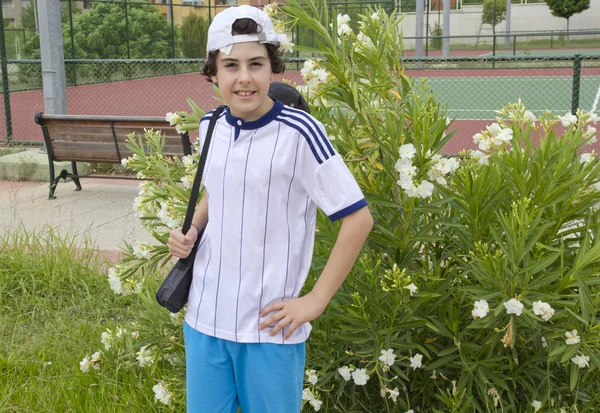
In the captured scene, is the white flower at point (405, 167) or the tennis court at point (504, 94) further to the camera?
the tennis court at point (504, 94)

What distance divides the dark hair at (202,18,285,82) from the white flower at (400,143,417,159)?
2.17ft

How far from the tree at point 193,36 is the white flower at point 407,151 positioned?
34608 mm

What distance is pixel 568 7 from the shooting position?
51.8m

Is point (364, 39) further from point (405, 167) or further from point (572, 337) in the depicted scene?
point (572, 337)

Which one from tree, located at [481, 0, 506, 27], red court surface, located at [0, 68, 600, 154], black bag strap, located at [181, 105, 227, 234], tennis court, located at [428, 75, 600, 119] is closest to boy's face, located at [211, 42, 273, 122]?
black bag strap, located at [181, 105, 227, 234]

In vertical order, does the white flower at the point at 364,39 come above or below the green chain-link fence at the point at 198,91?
above

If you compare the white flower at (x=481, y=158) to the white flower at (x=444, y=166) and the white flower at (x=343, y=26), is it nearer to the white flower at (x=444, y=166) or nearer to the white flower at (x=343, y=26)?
the white flower at (x=444, y=166)

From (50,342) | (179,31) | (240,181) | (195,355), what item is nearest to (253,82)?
(240,181)

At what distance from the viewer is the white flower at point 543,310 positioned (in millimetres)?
2617

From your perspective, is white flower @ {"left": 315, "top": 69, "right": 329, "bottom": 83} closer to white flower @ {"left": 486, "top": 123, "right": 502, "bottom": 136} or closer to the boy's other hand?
white flower @ {"left": 486, "top": 123, "right": 502, "bottom": 136}

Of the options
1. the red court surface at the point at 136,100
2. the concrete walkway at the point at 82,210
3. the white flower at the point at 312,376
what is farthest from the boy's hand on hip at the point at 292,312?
the red court surface at the point at 136,100

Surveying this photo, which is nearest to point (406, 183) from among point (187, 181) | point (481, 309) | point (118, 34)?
point (481, 309)

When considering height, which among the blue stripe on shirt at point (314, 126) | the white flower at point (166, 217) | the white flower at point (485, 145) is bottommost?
the white flower at point (166, 217)

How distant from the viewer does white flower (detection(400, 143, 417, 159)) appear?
2.79 meters
